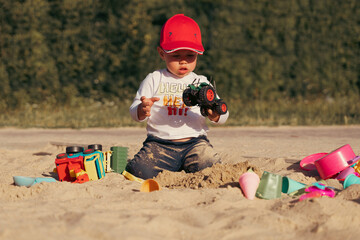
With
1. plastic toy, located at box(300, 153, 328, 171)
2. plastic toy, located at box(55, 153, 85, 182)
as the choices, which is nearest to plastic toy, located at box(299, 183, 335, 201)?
plastic toy, located at box(300, 153, 328, 171)

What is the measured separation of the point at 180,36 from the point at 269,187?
60.9 inches

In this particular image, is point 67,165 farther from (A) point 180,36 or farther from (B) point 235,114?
(B) point 235,114

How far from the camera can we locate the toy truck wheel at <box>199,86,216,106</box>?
3.75m

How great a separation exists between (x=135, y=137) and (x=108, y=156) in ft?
8.09

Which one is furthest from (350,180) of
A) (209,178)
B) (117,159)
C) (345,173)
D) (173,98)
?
(117,159)

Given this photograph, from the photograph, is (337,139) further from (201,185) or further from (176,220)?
(176,220)

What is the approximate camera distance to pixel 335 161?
3893mm

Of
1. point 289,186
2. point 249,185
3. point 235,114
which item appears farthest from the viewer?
point 235,114

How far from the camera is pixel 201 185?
11.7 feet

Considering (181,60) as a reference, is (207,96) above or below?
below

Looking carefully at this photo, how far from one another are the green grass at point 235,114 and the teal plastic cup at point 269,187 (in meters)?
4.92

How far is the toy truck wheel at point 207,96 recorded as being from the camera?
3.75 metres

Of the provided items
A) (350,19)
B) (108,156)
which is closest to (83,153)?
(108,156)

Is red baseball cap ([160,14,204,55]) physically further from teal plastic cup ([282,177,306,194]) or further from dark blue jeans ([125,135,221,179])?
teal plastic cup ([282,177,306,194])
